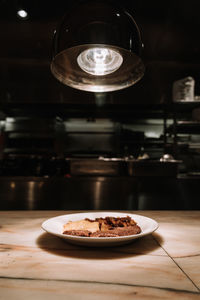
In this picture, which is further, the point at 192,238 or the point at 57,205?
the point at 57,205

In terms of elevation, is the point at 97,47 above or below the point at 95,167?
above

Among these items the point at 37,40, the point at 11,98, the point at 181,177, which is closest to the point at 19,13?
the point at 37,40

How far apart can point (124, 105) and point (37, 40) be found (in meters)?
1.48

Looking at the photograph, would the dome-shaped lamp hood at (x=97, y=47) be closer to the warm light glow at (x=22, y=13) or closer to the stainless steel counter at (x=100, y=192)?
the warm light glow at (x=22, y=13)

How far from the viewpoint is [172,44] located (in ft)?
8.89

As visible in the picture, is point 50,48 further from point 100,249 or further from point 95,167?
point 100,249

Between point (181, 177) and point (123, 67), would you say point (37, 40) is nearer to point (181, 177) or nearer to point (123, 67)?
point (123, 67)

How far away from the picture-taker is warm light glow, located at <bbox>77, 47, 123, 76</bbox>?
99 centimetres

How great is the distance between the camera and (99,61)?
3.34 feet

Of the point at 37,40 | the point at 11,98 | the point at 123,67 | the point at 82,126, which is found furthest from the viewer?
the point at 82,126

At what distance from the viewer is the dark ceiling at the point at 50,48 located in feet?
6.81

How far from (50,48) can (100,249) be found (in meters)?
2.81

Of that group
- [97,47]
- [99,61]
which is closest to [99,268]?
[97,47]

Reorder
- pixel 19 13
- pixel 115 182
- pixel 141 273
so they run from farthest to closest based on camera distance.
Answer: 1. pixel 115 182
2. pixel 19 13
3. pixel 141 273
